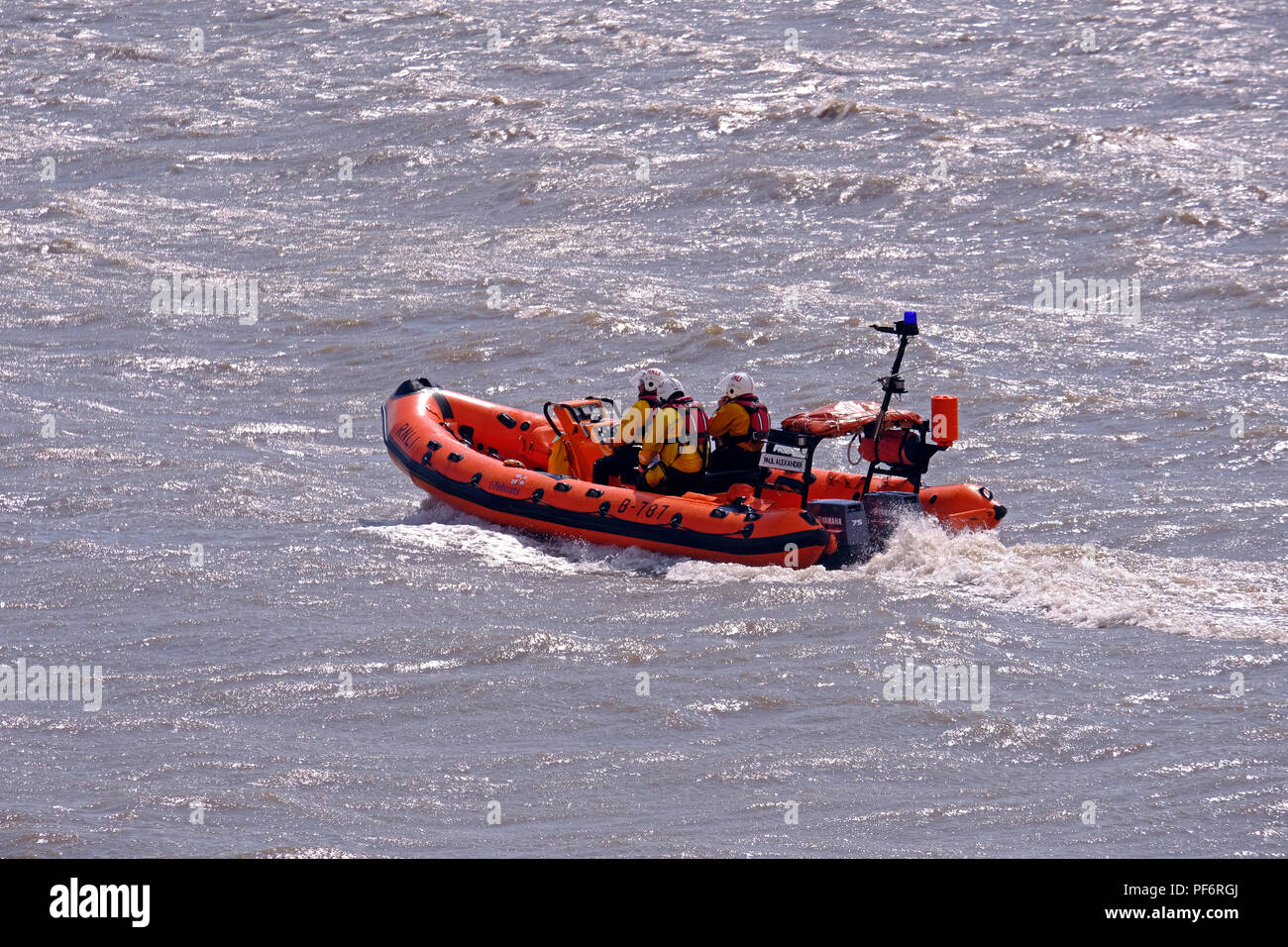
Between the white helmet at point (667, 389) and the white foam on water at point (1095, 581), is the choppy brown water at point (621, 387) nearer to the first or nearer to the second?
the white foam on water at point (1095, 581)

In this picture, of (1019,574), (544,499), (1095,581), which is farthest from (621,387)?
(1095,581)

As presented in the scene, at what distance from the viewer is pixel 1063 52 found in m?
25.5

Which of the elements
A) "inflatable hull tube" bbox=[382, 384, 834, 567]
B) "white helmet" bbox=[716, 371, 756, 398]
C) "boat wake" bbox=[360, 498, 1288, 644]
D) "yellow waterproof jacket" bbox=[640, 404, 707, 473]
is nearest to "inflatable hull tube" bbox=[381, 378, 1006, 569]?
"inflatable hull tube" bbox=[382, 384, 834, 567]

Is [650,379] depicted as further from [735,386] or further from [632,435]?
[735,386]

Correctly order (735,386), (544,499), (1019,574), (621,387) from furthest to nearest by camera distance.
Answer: (621,387)
(544,499)
(735,386)
(1019,574)

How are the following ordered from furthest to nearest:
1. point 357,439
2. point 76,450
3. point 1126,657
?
point 357,439 → point 76,450 → point 1126,657

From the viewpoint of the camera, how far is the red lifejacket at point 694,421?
10.0 meters

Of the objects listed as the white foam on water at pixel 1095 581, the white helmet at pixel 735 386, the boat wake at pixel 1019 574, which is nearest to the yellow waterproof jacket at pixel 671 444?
the white helmet at pixel 735 386

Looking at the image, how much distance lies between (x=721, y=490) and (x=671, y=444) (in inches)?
17.1

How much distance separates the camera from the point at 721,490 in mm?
10234

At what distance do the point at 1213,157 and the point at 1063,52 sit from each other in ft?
19.6

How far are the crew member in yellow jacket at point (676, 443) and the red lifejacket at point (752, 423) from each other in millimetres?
167

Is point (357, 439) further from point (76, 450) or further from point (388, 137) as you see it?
point (388, 137)
